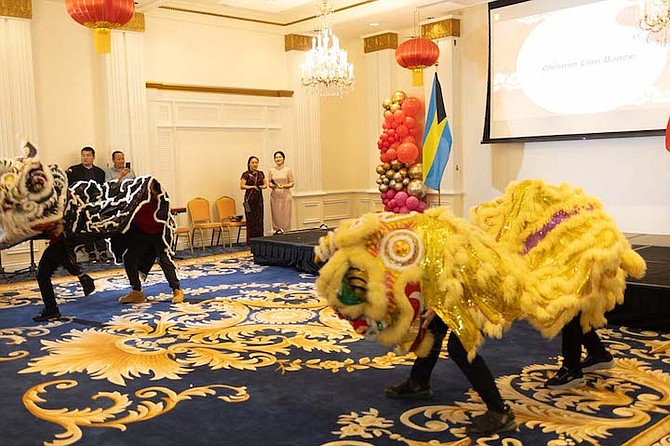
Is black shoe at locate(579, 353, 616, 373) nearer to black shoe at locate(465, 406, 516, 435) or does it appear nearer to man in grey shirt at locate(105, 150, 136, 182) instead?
black shoe at locate(465, 406, 516, 435)

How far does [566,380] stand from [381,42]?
9.42 meters

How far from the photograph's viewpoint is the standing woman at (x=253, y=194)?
10.8m

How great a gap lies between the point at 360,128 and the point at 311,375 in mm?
9454

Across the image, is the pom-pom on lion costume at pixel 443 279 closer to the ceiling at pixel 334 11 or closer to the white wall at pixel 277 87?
the white wall at pixel 277 87

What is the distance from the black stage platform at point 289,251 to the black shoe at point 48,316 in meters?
2.80

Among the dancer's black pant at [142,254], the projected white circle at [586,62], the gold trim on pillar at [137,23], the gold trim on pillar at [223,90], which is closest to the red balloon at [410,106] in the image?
the projected white circle at [586,62]

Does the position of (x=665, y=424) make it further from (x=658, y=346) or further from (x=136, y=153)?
(x=136, y=153)

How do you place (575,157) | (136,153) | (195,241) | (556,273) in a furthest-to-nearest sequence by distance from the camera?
(195,241), (136,153), (575,157), (556,273)

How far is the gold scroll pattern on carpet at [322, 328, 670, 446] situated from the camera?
3.00 meters

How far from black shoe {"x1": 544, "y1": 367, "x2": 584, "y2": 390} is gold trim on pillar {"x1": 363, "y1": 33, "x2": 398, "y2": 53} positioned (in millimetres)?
9238

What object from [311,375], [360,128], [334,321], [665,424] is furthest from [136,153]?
[665,424]

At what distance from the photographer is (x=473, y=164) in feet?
34.8

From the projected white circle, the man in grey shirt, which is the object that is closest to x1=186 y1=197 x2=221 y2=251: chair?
the man in grey shirt

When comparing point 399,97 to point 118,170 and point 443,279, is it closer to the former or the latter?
point 118,170
